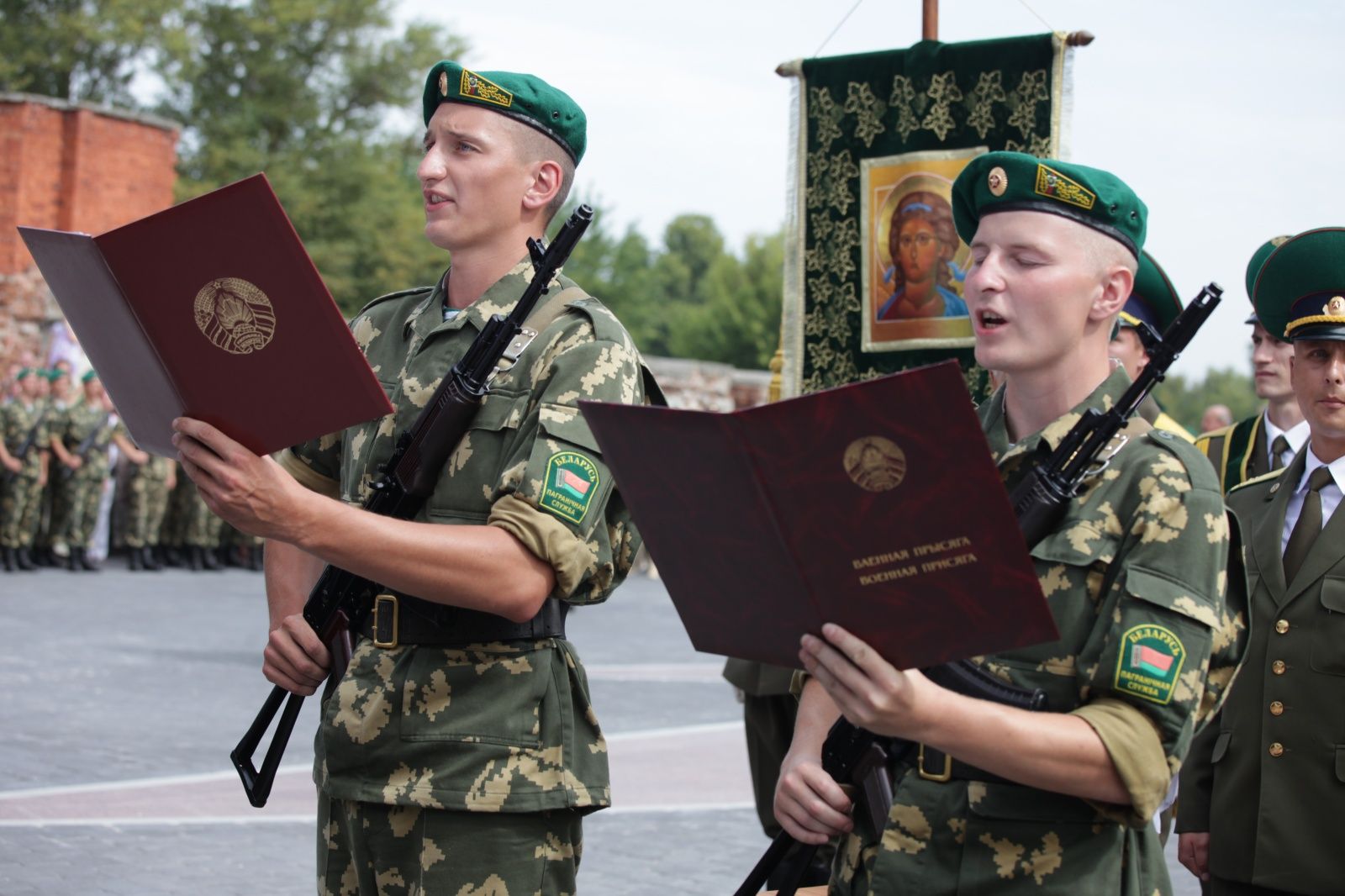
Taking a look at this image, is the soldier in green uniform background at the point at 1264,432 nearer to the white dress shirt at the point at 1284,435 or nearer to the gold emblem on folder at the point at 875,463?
the white dress shirt at the point at 1284,435

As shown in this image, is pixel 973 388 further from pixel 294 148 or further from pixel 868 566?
pixel 294 148

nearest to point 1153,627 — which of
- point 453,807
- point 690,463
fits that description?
point 690,463

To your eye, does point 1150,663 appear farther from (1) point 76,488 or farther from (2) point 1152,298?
(1) point 76,488

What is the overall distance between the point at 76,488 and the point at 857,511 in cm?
1762

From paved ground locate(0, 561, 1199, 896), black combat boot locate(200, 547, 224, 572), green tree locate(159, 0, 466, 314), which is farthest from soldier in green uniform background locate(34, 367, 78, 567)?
green tree locate(159, 0, 466, 314)

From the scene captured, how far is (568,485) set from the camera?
278 centimetres

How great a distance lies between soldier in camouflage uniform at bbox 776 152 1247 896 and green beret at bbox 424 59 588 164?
36.4 inches

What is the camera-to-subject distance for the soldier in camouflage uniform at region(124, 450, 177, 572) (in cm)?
1894

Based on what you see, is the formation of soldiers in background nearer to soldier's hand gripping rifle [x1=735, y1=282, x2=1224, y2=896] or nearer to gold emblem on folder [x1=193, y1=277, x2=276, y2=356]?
gold emblem on folder [x1=193, y1=277, x2=276, y2=356]

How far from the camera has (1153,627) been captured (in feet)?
7.25

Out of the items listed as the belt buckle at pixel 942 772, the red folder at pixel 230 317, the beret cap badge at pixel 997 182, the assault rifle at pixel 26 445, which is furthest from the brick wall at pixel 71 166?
the belt buckle at pixel 942 772

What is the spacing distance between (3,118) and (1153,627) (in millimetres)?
26652

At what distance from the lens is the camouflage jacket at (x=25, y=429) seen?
17750 millimetres

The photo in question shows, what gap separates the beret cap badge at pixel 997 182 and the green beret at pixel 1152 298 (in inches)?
96.9
